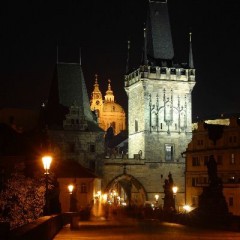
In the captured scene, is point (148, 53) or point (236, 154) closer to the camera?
point (236, 154)

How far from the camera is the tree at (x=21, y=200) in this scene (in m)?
41.7

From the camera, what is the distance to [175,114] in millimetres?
79562

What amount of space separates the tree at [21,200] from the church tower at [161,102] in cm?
3439

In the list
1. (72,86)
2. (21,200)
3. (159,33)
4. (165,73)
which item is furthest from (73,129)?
(21,200)

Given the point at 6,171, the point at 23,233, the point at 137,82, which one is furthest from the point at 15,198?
the point at 137,82

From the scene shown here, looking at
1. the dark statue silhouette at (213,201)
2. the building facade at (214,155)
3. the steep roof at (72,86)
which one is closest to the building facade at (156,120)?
the steep roof at (72,86)

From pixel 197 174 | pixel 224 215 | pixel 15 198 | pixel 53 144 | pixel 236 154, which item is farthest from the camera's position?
pixel 53 144

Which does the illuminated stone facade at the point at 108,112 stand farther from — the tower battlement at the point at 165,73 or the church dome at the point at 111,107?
the tower battlement at the point at 165,73

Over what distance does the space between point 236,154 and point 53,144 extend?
20.1 m

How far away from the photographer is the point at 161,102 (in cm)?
7912

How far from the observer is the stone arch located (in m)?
75.6

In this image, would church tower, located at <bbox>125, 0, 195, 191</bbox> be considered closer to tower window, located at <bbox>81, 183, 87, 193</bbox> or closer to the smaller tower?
tower window, located at <bbox>81, 183, 87, 193</bbox>

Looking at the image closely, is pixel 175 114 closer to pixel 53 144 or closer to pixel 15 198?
pixel 53 144

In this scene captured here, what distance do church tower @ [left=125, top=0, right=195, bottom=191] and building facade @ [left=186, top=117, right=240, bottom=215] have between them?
9580mm
